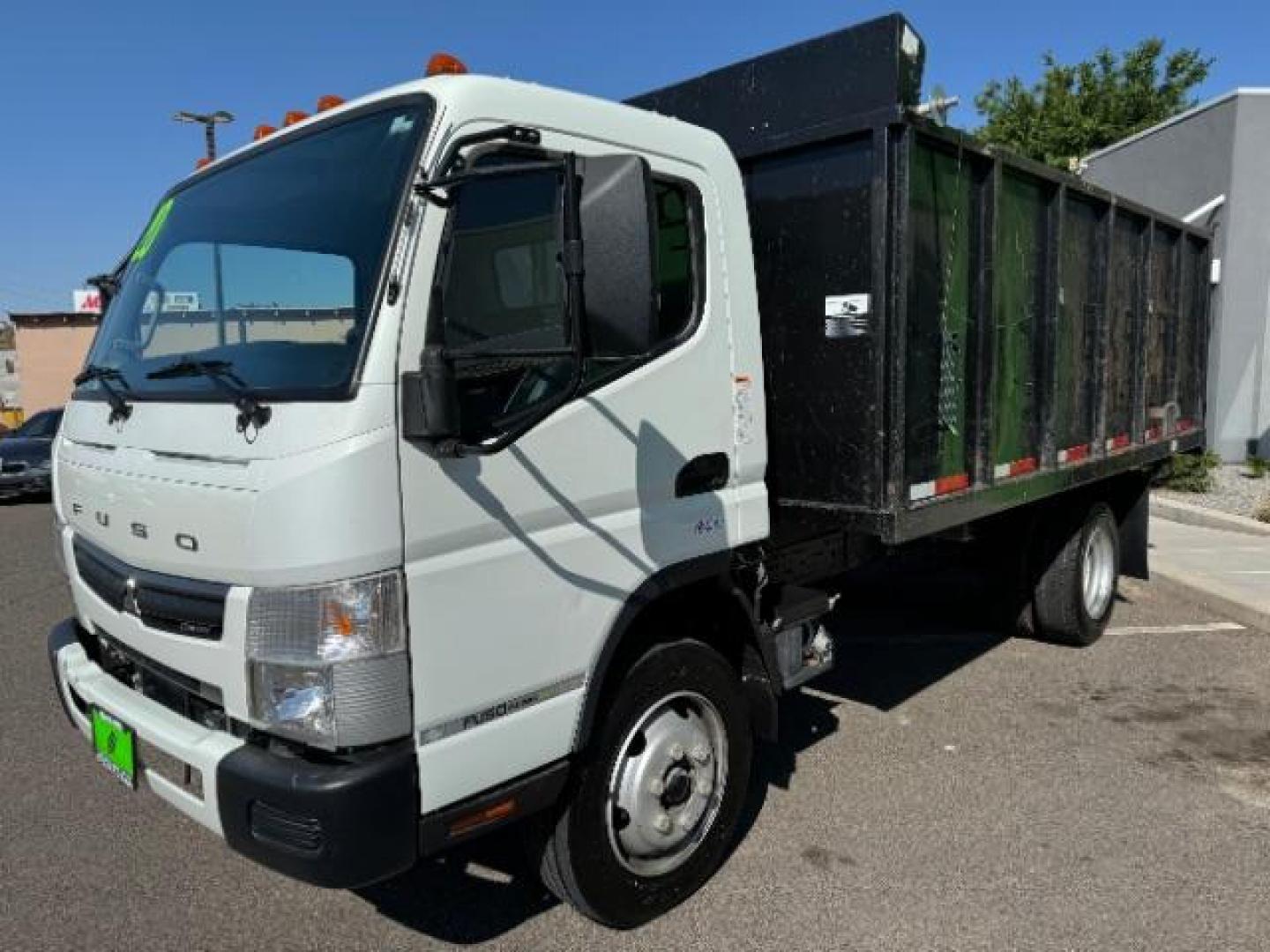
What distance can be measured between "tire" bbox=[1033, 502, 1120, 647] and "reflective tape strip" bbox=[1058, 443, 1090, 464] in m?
0.73

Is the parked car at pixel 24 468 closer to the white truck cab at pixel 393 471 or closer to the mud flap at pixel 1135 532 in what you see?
the white truck cab at pixel 393 471

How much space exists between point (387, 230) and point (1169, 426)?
6.07 meters

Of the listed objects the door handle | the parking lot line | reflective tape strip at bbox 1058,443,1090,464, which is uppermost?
the door handle

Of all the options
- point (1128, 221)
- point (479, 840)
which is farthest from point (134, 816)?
point (1128, 221)

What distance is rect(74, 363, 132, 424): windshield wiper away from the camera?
9.30ft

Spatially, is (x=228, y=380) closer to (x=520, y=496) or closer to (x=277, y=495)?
(x=277, y=495)

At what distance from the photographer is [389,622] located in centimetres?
227

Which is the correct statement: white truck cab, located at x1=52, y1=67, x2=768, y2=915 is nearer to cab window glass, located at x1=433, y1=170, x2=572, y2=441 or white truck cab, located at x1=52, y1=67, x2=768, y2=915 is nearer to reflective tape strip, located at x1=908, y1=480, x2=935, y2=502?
cab window glass, located at x1=433, y1=170, x2=572, y2=441

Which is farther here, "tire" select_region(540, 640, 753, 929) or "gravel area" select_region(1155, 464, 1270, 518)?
"gravel area" select_region(1155, 464, 1270, 518)

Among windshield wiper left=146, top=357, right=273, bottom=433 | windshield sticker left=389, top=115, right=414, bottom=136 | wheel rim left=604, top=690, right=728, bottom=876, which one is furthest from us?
wheel rim left=604, top=690, right=728, bottom=876

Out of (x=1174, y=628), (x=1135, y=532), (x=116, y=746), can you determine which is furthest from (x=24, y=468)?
(x=1174, y=628)

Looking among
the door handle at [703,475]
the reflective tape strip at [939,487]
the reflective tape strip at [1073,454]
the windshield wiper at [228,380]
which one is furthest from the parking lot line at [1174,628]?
the windshield wiper at [228,380]

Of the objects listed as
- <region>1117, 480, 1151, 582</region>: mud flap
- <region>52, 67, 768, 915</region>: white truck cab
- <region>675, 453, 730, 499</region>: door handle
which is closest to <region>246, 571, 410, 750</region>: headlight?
<region>52, 67, 768, 915</region>: white truck cab

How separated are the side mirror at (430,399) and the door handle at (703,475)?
986 mm
